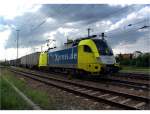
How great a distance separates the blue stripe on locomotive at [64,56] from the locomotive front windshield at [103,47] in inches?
96.9

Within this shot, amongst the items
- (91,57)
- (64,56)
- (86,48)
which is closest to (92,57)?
(91,57)

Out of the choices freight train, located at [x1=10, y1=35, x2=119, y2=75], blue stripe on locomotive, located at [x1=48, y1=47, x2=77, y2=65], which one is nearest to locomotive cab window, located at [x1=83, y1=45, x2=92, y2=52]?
freight train, located at [x1=10, y1=35, x2=119, y2=75]

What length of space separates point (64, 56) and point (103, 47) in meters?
6.19

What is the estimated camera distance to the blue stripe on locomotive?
973 inches

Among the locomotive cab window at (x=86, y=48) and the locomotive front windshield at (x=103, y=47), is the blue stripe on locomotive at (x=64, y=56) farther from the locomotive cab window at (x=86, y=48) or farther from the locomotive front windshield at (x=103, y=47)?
the locomotive front windshield at (x=103, y=47)

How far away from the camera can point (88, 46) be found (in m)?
22.6

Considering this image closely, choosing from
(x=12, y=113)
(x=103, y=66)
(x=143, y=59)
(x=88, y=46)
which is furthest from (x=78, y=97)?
(x=143, y=59)

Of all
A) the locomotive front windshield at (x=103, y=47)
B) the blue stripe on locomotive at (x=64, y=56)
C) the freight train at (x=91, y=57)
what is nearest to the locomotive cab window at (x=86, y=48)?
the freight train at (x=91, y=57)

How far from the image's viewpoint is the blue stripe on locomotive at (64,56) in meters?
24.7

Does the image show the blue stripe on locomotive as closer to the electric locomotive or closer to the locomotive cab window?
the electric locomotive

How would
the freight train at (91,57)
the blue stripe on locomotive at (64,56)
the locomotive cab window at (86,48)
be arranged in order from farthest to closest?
the blue stripe on locomotive at (64,56), the locomotive cab window at (86,48), the freight train at (91,57)

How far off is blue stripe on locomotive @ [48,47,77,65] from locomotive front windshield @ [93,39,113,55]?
2.46m

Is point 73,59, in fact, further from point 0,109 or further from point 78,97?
point 0,109

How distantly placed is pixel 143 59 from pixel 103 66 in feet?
99.4
